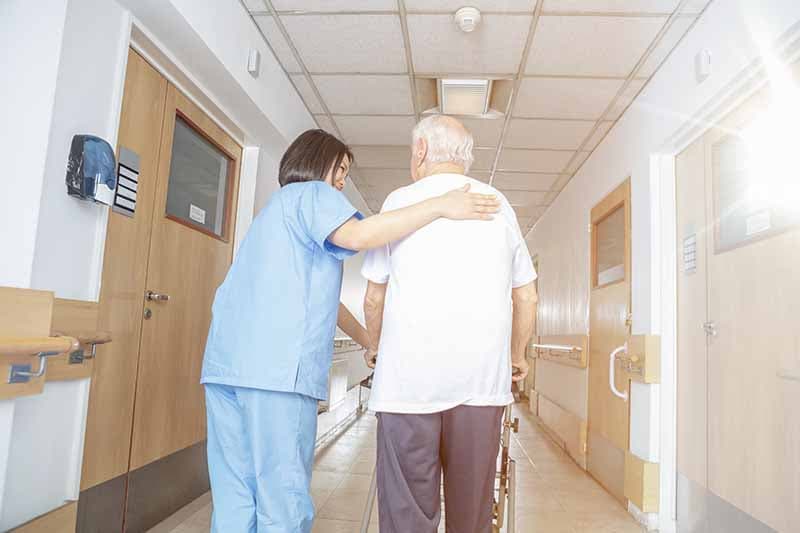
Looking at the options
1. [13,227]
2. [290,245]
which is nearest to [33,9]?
[13,227]

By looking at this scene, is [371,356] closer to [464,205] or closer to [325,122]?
[464,205]

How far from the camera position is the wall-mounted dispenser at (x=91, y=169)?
76.4 inches

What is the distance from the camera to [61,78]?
1.89 metres

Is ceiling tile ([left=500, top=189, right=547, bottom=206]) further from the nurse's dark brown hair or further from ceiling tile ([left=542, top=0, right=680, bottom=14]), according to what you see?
the nurse's dark brown hair

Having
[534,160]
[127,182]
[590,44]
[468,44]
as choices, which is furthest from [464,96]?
[127,182]

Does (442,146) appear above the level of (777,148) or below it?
below

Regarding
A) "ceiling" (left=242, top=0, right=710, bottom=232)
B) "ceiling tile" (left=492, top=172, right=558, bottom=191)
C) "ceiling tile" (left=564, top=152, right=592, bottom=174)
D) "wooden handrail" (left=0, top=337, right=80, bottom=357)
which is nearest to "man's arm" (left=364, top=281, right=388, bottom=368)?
"wooden handrail" (left=0, top=337, right=80, bottom=357)

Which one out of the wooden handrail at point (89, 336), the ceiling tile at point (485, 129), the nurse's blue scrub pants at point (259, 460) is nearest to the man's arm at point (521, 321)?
the nurse's blue scrub pants at point (259, 460)

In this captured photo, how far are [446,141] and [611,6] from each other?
6.04ft

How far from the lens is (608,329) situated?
13.8 feet

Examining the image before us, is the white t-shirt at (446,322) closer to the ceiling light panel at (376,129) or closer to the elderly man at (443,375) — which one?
the elderly man at (443,375)

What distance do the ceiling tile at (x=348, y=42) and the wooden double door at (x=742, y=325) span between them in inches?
69.9

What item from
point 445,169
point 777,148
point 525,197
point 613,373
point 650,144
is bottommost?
point 613,373

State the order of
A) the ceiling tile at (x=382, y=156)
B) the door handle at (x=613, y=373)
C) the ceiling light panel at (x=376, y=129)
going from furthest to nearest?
the ceiling tile at (x=382, y=156) → the ceiling light panel at (x=376, y=129) → the door handle at (x=613, y=373)
